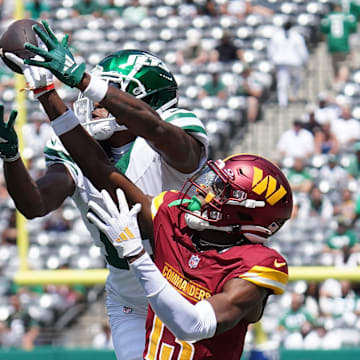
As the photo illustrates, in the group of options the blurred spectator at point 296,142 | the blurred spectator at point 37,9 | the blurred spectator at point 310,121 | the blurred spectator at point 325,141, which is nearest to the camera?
the blurred spectator at point 325,141

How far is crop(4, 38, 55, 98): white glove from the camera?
2902 millimetres

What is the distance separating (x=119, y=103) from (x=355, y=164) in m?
5.21

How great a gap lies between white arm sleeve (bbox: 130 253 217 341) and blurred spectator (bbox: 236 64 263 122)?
662cm

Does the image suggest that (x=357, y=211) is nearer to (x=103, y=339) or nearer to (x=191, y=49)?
(x=103, y=339)

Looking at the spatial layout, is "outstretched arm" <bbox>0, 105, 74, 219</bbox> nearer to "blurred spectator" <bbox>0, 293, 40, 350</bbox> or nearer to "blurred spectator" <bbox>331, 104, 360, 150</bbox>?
"blurred spectator" <bbox>0, 293, 40, 350</bbox>

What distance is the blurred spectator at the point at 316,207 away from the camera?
7.45 m

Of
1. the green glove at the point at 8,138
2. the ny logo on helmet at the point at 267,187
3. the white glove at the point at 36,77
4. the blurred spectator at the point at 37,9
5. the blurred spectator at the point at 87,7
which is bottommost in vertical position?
the blurred spectator at the point at 87,7

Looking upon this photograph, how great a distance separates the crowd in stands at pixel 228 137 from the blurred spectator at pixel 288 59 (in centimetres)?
8

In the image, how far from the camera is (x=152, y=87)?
130 inches

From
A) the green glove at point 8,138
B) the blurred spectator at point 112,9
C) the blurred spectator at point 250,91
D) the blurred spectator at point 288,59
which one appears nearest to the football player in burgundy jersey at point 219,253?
the green glove at point 8,138

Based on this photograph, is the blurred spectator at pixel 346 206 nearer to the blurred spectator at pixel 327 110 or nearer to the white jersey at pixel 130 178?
the blurred spectator at pixel 327 110

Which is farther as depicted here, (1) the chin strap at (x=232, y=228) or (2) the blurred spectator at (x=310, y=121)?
(2) the blurred spectator at (x=310, y=121)

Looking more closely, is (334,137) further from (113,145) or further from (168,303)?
(168,303)

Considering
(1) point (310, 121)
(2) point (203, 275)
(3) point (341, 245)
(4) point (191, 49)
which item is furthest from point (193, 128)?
(4) point (191, 49)
